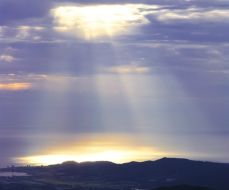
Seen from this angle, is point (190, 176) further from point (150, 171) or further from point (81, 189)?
point (81, 189)

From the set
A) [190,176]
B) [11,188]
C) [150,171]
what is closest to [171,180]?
[190,176]

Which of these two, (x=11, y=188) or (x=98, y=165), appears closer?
(x=11, y=188)

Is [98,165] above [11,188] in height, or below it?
above

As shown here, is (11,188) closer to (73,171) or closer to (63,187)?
(63,187)

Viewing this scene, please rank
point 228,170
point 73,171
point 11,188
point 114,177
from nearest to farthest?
1. point 11,188
2. point 228,170
3. point 114,177
4. point 73,171

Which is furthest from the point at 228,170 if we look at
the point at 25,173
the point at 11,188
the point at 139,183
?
the point at 25,173

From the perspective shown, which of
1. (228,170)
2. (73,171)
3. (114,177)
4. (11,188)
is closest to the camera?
(11,188)
